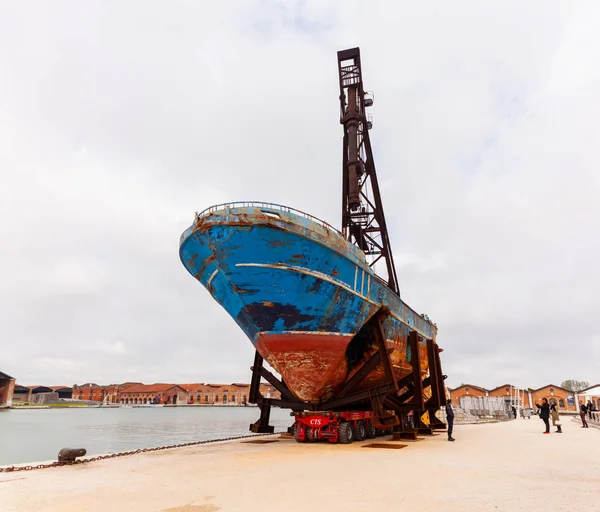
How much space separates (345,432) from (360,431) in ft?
4.16

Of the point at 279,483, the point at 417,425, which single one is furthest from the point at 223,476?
the point at 417,425

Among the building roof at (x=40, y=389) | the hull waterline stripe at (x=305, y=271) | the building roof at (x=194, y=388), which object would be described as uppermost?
the hull waterline stripe at (x=305, y=271)

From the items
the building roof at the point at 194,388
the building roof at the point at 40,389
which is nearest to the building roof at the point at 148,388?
the building roof at the point at 194,388

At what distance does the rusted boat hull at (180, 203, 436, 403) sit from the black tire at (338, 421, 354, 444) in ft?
3.78

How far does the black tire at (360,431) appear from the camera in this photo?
1393 cm

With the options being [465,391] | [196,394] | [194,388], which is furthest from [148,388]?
[465,391]

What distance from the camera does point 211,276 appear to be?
42.5 ft

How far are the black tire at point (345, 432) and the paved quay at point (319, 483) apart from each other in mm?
1887

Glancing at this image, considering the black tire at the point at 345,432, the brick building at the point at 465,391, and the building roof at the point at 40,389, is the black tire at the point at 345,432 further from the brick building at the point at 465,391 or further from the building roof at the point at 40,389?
the building roof at the point at 40,389

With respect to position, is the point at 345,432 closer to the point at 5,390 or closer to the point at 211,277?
the point at 211,277

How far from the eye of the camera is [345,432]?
13141mm

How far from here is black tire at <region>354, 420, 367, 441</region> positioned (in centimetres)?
1393

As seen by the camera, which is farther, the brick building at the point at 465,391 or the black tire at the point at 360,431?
the brick building at the point at 465,391

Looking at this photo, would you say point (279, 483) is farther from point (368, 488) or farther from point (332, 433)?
point (332, 433)
